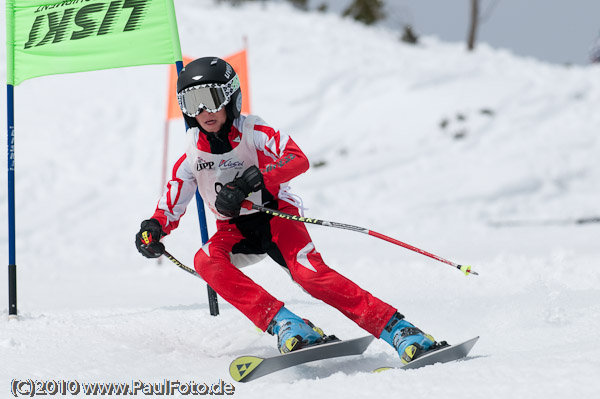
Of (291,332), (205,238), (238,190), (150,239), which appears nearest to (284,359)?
(291,332)

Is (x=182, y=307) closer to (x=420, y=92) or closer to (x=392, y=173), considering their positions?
(x=392, y=173)

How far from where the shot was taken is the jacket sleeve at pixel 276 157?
3.46 metres

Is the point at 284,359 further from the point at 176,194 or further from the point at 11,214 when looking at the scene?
the point at 11,214

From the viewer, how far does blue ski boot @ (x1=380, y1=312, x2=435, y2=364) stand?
310 cm

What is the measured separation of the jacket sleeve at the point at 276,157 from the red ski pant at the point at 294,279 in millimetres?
285

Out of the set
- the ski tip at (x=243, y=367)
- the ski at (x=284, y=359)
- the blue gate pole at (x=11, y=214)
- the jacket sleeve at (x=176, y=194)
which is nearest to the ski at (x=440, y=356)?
the ski at (x=284, y=359)

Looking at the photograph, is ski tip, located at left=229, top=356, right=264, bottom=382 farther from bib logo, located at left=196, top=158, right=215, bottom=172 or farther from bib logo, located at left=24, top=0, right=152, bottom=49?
bib logo, located at left=24, top=0, right=152, bottom=49

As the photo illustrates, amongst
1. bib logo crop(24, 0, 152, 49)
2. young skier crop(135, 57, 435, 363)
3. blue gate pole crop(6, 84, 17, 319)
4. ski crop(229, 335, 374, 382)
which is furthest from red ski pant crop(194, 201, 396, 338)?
bib logo crop(24, 0, 152, 49)

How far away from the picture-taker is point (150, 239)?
11.9ft

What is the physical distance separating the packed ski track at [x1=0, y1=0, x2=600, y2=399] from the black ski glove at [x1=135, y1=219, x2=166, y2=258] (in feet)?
1.92

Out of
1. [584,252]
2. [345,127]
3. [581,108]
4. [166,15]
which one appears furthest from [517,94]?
[166,15]

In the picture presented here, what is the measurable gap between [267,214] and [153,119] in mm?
11693

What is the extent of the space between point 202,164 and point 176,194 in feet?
0.91

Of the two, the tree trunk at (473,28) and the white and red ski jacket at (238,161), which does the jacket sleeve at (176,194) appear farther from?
the tree trunk at (473,28)
